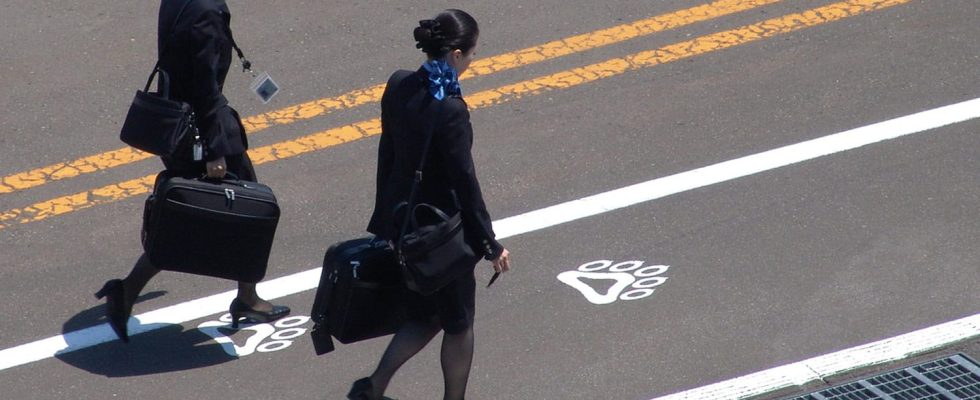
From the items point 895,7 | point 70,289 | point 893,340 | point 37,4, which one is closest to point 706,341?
point 893,340

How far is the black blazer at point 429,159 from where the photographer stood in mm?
5094

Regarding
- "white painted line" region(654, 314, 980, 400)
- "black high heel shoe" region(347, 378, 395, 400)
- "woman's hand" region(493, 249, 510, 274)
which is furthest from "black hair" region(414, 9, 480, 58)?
"white painted line" region(654, 314, 980, 400)

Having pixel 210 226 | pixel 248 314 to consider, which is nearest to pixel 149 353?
pixel 248 314

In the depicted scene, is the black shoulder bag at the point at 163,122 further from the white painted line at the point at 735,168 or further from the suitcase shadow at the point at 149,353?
the white painted line at the point at 735,168

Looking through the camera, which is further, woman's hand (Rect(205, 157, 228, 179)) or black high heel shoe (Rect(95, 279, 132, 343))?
black high heel shoe (Rect(95, 279, 132, 343))

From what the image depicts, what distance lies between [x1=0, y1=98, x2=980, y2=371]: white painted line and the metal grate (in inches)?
10.7

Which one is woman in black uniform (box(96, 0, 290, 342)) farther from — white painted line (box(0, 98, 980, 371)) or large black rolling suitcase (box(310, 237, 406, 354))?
large black rolling suitcase (box(310, 237, 406, 354))

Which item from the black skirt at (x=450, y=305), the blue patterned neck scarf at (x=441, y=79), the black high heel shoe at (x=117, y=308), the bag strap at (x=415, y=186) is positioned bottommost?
the black high heel shoe at (x=117, y=308)

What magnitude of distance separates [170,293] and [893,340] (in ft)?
10.2

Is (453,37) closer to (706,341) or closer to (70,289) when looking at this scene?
(706,341)

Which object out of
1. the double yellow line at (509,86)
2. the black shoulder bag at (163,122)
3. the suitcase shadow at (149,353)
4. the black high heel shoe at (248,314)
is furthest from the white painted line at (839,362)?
the double yellow line at (509,86)

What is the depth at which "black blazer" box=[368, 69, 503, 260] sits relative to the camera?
5.09m

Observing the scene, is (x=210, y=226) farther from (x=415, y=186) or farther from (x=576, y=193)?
(x=576, y=193)

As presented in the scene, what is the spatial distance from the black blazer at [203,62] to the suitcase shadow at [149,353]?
2.83ft
